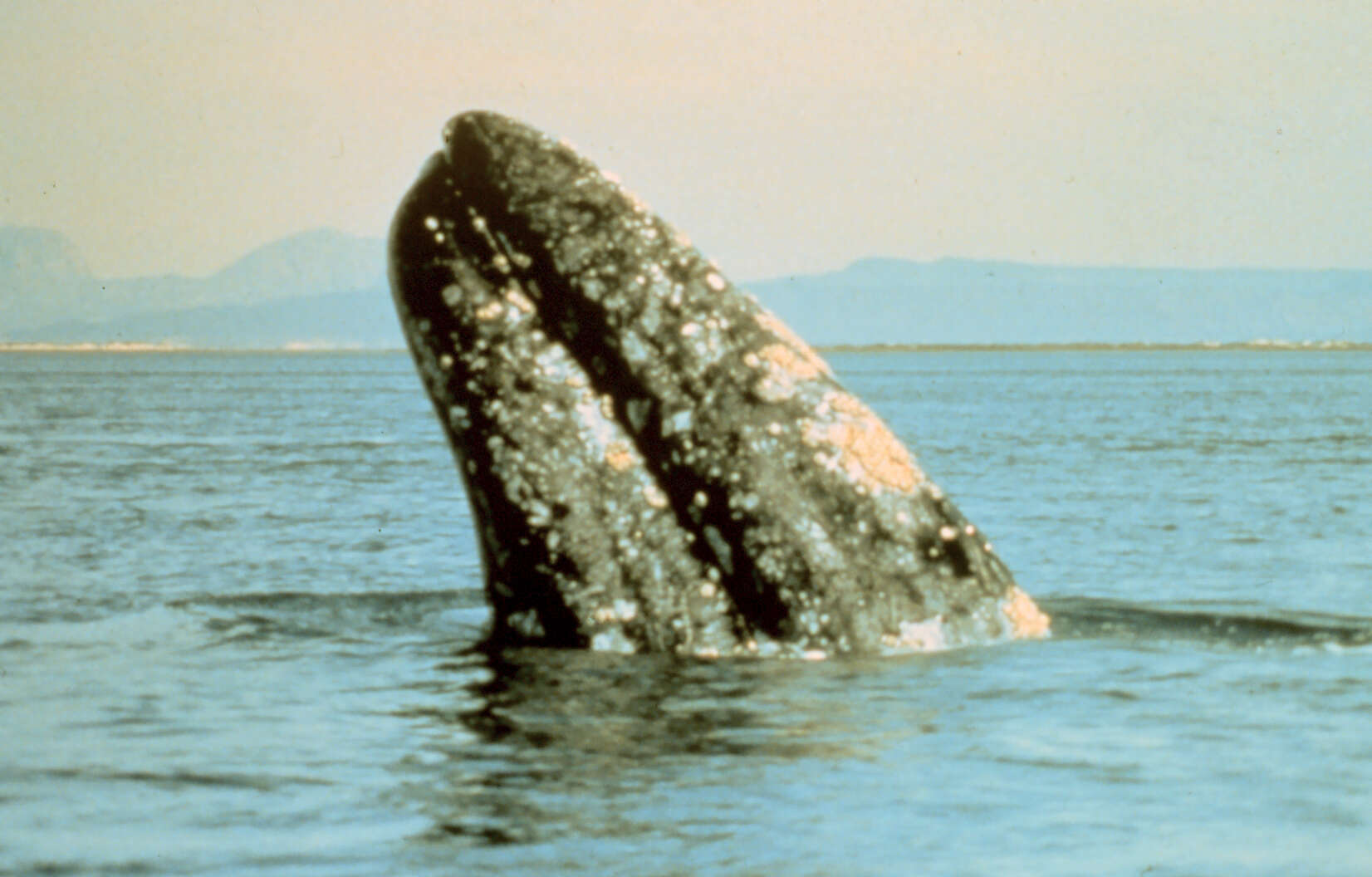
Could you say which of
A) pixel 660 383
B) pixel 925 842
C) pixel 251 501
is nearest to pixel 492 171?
pixel 660 383

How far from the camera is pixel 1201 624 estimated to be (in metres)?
9.17

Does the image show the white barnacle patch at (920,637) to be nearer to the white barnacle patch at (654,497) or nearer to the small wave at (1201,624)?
the white barnacle patch at (654,497)

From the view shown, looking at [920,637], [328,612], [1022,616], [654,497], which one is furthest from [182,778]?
[328,612]

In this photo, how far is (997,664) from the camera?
7125 mm

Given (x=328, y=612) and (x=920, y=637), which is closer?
(x=920, y=637)

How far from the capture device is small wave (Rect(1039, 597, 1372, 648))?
28.1 feet

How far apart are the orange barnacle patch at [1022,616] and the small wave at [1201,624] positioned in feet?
1.87

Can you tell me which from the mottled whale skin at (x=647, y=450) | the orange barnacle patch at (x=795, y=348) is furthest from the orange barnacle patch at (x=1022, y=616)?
the orange barnacle patch at (x=795, y=348)

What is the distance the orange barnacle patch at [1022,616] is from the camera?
285 inches

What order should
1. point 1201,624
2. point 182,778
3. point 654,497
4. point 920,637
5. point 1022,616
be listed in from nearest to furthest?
point 182,778, point 920,637, point 654,497, point 1022,616, point 1201,624

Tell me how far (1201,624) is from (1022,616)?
210 centimetres

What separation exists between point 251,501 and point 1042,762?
42.8 feet

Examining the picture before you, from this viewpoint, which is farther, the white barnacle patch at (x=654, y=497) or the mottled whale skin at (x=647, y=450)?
the white barnacle patch at (x=654, y=497)

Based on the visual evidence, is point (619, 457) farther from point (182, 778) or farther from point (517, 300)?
point (182, 778)
